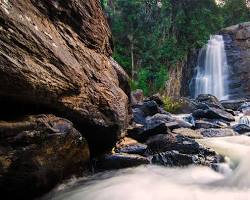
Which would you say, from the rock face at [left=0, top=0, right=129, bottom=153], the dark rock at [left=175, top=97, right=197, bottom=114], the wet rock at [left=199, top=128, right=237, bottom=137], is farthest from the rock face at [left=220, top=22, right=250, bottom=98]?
the rock face at [left=0, top=0, right=129, bottom=153]

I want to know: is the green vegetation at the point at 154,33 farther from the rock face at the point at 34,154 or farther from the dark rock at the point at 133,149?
the rock face at the point at 34,154

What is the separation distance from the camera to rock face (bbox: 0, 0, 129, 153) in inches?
165

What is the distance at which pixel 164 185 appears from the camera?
5395 mm

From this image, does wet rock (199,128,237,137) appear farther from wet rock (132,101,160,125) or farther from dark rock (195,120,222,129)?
wet rock (132,101,160,125)

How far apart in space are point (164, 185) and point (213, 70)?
20.3m

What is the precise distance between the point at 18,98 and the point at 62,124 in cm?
80

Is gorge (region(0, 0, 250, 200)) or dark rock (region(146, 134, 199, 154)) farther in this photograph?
dark rock (region(146, 134, 199, 154))

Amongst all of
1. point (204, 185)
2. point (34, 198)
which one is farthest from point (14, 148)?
point (204, 185)

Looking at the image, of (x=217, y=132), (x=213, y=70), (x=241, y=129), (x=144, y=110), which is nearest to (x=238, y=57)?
(x=213, y=70)

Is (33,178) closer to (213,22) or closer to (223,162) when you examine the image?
(223,162)

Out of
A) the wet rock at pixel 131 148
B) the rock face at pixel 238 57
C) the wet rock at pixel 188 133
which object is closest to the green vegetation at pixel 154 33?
the rock face at pixel 238 57

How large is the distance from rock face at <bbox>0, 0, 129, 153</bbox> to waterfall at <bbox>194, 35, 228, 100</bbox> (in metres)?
17.1

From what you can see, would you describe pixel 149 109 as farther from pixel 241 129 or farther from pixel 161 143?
pixel 161 143

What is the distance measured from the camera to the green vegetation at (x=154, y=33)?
21.8 metres
